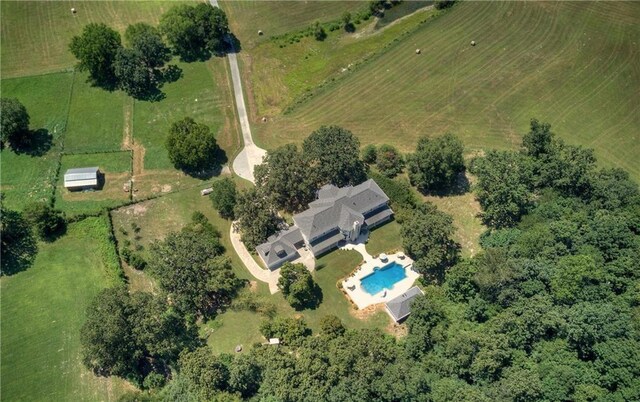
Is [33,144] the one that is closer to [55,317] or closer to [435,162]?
[55,317]

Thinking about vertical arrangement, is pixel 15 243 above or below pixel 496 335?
below

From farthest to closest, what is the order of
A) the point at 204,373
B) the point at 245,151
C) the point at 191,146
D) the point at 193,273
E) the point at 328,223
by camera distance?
the point at 245,151 → the point at 191,146 → the point at 328,223 → the point at 193,273 → the point at 204,373

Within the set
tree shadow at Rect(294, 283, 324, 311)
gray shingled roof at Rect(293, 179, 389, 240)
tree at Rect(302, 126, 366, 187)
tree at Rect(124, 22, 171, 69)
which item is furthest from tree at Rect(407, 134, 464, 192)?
tree at Rect(124, 22, 171, 69)

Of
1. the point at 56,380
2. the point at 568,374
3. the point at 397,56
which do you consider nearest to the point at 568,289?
the point at 568,374

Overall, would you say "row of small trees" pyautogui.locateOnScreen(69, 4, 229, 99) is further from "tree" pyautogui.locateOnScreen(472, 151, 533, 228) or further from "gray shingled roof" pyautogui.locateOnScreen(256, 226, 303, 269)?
"tree" pyautogui.locateOnScreen(472, 151, 533, 228)

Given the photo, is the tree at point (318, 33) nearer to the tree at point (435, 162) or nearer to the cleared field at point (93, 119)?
the tree at point (435, 162)

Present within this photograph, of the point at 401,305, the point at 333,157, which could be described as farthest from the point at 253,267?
the point at 401,305

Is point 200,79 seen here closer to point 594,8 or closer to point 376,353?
point 376,353
